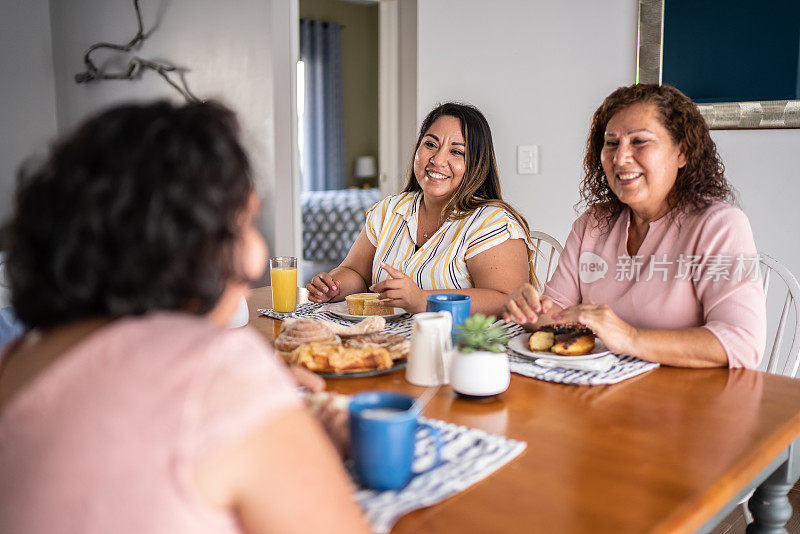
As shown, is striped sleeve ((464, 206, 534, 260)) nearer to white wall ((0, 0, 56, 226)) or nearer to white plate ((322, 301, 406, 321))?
white plate ((322, 301, 406, 321))

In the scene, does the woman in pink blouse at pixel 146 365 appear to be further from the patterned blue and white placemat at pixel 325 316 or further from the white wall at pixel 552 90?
the white wall at pixel 552 90

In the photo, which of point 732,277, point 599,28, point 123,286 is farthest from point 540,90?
point 123,286

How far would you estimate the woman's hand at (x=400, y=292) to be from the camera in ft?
5.43

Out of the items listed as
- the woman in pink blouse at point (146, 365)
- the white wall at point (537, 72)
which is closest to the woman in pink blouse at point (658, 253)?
the woman in pink blouse at point (146, 365)

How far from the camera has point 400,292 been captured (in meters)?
1.66

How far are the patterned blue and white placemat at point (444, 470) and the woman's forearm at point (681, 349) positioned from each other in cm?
50

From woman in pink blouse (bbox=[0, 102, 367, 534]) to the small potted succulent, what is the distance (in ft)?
1.68

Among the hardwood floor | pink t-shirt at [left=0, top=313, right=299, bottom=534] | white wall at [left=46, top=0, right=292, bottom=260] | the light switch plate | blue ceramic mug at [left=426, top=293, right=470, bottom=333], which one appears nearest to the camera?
pink t-shirt at [left=0, top=313, right=299, bottom=534]

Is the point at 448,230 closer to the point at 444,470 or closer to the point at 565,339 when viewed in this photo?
the point at 565,339

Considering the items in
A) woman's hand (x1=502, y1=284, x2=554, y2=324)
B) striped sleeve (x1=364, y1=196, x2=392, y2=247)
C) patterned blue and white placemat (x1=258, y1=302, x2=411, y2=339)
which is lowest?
patterned blue and white placemat (x1=258, y1=302, x2=411, y2=339)

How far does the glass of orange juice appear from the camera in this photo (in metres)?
1.73

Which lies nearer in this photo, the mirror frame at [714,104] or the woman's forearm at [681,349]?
the woman's forearm at [681,349]

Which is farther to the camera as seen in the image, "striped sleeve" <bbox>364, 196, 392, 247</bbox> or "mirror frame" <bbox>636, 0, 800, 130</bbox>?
"mirror frame" <bbox>636, 0, 800, 130</bbox>

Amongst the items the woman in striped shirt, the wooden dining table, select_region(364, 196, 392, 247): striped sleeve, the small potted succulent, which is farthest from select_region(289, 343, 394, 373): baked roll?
select_region(364, 196, 392, 247): striped sleeve
